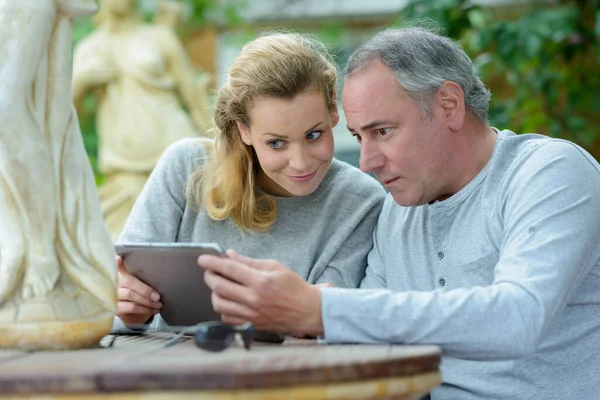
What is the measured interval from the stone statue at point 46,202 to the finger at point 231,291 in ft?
0.64

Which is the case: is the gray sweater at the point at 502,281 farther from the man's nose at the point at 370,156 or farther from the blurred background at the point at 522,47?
the blurred background at the point at 522,47

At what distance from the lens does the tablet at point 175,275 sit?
6.47ft

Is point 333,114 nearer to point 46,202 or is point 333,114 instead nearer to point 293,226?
point 293,226

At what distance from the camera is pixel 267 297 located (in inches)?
70.7

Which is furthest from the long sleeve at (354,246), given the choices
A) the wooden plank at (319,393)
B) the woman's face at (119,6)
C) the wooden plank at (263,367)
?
the woman's face at (119,6)

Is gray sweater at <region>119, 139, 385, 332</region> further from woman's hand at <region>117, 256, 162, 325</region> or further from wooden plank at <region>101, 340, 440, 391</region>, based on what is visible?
wooden plank at <region>101, 340, 440, 391</region>

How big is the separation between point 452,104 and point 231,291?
0.86 metres

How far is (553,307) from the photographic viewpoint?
73.0 inches

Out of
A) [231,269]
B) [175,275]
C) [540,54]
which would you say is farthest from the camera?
[540,54]

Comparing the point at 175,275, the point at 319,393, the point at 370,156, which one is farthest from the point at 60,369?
the point at 370,156

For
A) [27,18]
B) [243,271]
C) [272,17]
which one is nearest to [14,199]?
[27,18]

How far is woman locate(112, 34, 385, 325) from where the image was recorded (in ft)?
8.49

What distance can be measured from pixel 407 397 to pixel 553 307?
423 millimetres

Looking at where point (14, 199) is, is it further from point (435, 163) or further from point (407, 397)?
point (435, 163)
